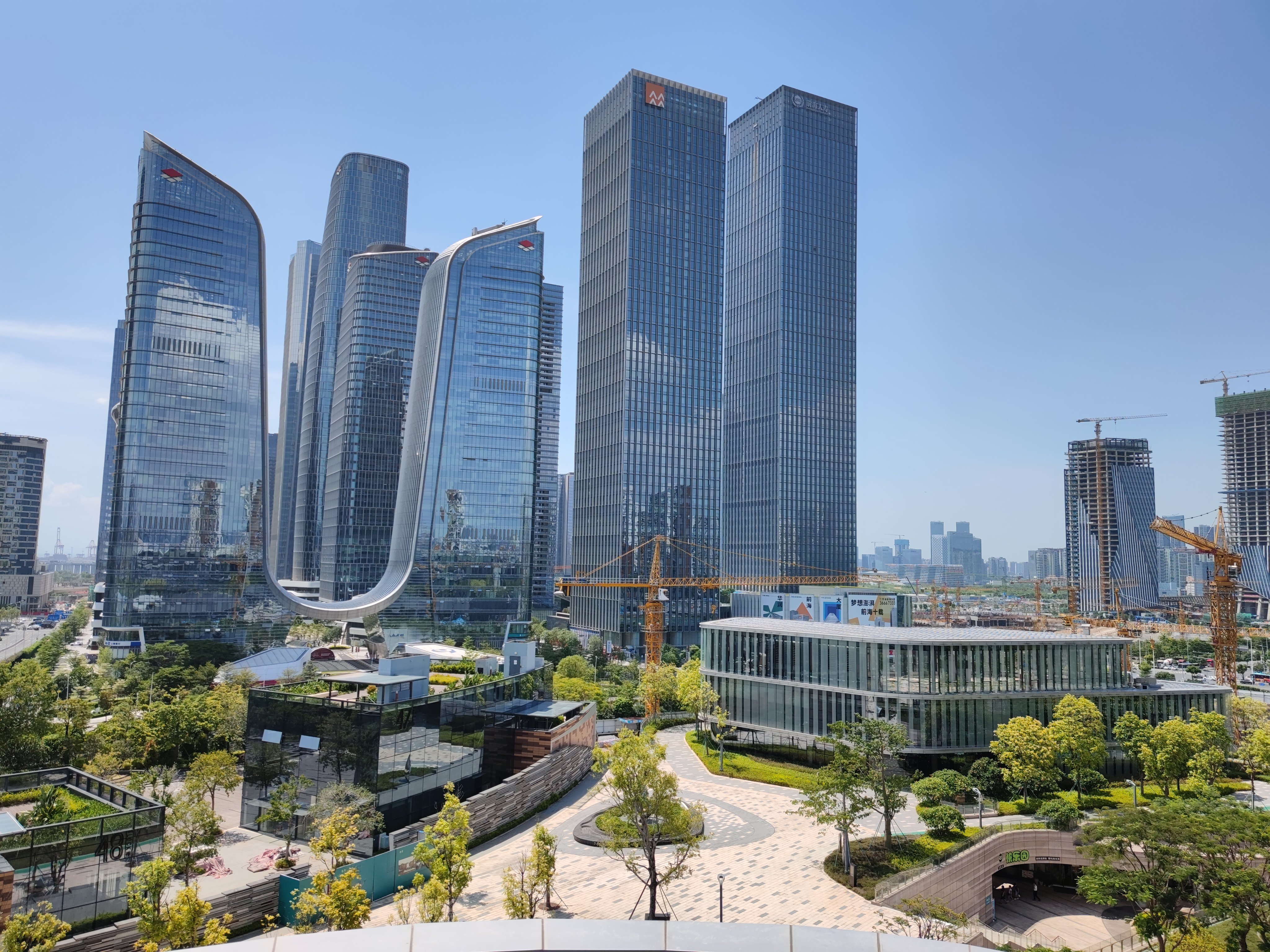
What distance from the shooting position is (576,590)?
148 meters

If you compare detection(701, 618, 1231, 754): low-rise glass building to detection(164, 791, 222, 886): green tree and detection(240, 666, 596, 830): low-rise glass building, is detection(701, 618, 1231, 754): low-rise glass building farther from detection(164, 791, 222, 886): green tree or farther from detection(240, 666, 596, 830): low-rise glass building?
detection(164, 791, 222, 886): green tree

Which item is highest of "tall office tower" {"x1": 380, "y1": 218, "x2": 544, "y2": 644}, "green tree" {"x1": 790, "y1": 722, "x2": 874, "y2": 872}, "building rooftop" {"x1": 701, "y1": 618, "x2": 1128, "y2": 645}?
"tall office tower" {"x1": 380, "y1": 218, "x2": 544, "y2": 644}

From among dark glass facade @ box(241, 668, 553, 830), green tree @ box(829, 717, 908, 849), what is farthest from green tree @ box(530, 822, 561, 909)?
green tree @ box(829, 717, 908, 849)

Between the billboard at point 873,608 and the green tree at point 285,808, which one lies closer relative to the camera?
the green tree at point 285,808

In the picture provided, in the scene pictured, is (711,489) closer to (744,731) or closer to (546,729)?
(744,731)

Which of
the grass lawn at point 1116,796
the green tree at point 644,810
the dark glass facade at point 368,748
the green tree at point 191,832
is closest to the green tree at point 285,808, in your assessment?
the dark glass facade at point 368,748

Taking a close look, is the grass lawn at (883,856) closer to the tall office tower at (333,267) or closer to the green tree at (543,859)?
the green tree at (543,859)

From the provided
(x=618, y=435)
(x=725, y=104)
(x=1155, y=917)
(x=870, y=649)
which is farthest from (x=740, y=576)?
(x=1155, y=917)

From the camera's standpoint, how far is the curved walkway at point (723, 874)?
3394cm

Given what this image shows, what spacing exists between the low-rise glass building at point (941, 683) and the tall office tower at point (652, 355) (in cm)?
7432

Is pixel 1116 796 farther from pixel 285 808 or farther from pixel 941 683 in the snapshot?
pixel 285 808

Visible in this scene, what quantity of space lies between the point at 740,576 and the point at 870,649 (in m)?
121

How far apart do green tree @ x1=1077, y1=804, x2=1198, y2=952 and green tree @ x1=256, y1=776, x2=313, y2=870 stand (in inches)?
1364

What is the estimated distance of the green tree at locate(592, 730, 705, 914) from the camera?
35219 millimetres
